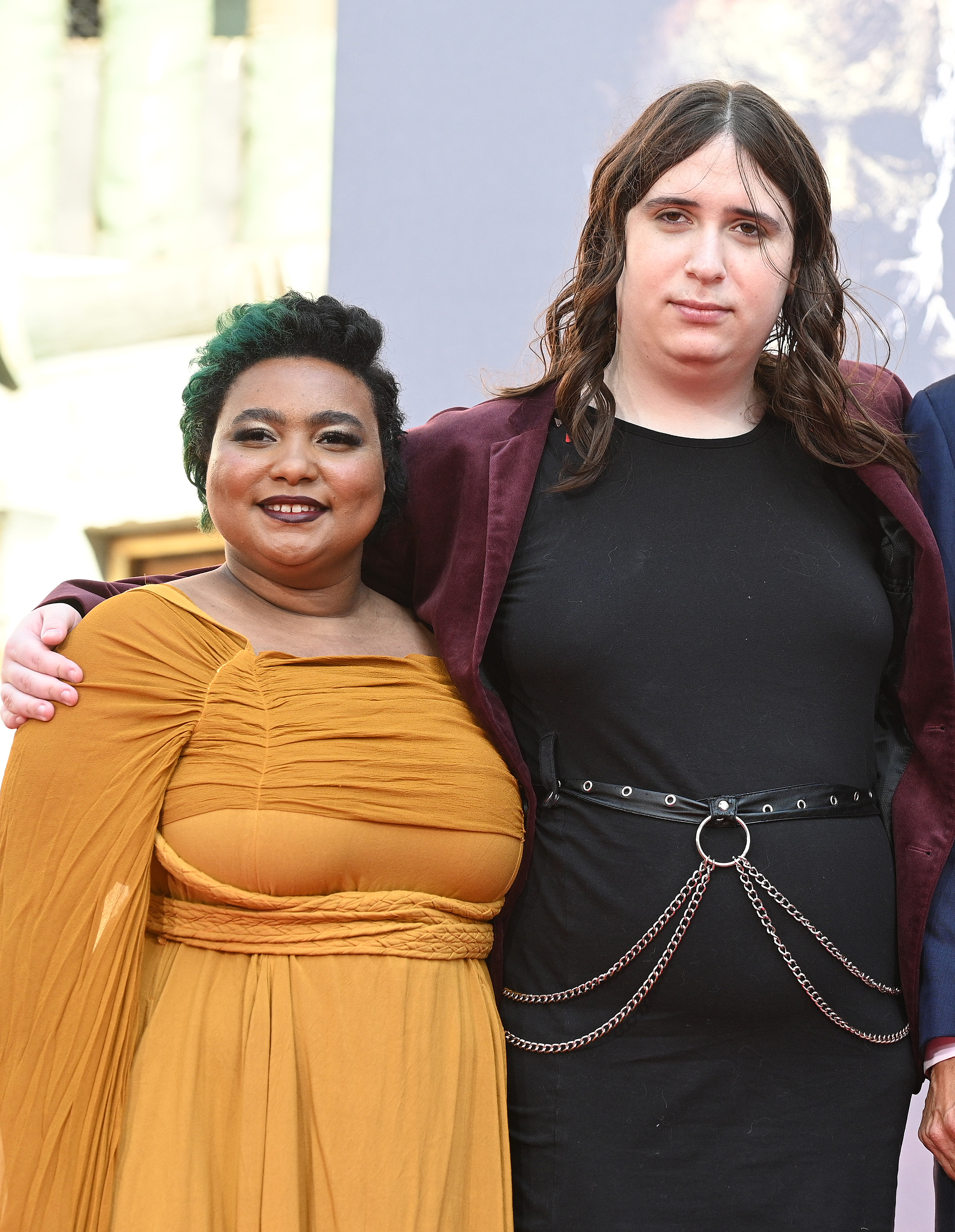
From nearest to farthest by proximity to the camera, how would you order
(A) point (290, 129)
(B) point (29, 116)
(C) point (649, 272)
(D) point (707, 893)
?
(D) point (707, 893)
(C) point (649, 272)
(A) point (290, 129)
(B) point (29, 116)

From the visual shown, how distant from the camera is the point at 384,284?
2846mm

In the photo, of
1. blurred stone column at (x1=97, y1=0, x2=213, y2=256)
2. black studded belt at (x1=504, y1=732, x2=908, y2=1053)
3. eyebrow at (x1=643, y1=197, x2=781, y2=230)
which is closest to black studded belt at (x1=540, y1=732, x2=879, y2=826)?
black studded belt at (x1=504, y1=732, x2=908, y2=1053)

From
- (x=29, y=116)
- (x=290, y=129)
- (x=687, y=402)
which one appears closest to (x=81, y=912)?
(x=687, y=402)

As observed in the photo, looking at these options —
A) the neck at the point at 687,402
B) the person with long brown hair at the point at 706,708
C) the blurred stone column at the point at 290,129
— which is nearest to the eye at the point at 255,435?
the person with long brown hair at the point at 706,708

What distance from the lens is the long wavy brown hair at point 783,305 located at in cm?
166

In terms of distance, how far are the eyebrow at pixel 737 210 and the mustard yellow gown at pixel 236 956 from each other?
731 mm

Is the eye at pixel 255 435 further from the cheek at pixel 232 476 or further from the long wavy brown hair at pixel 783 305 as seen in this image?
the long wavy brown hair at pixel 783 305

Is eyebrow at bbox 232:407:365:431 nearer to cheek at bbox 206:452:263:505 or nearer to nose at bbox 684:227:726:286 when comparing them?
cheek at bbox 206:452:263:505

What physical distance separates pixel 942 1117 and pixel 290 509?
42.6 inches

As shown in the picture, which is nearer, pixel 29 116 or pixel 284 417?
pixel 284 417

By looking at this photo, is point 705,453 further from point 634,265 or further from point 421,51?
point 421,51

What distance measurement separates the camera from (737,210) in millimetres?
1623

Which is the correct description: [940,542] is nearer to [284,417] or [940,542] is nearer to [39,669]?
[284,417]

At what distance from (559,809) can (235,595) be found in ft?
1.62
